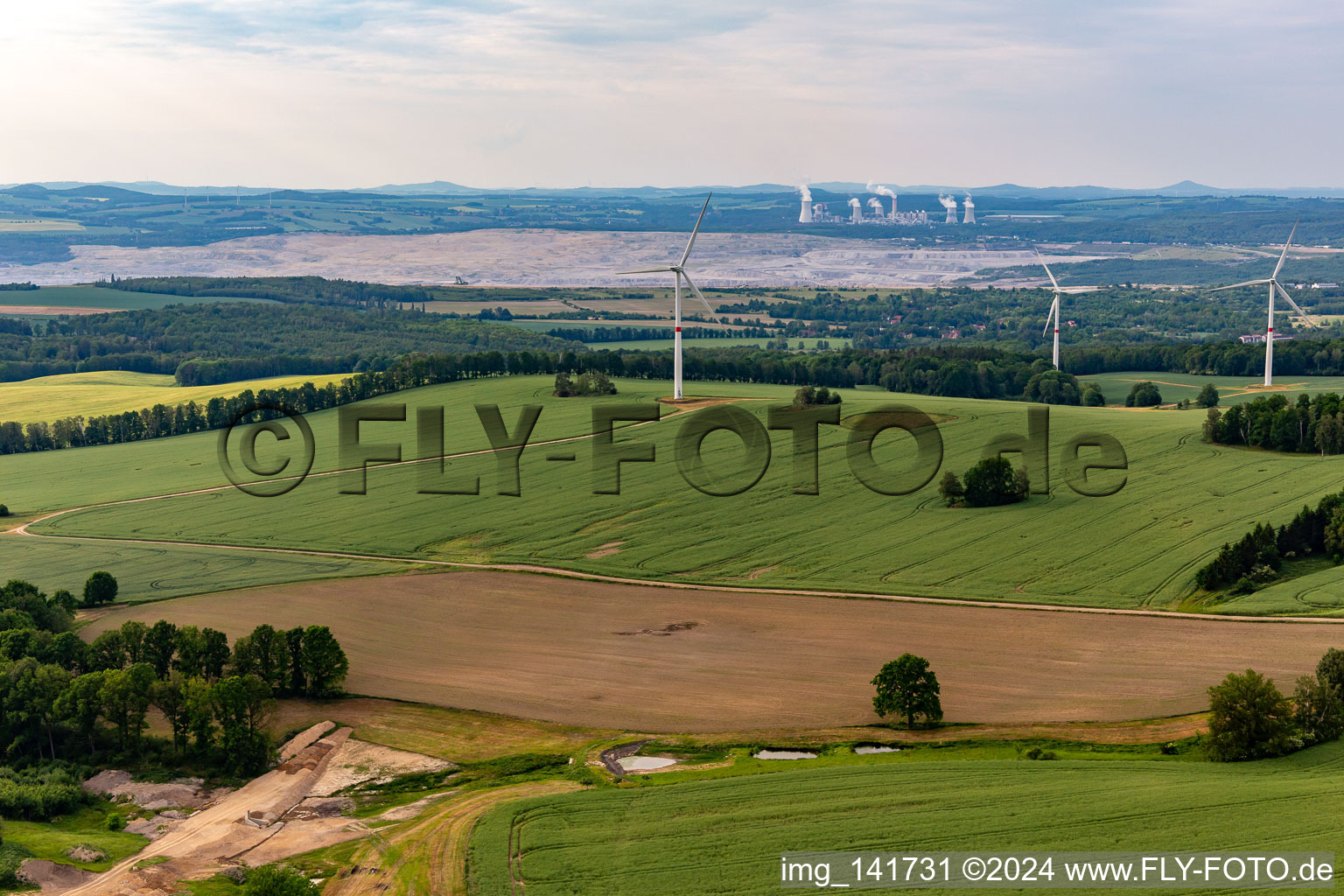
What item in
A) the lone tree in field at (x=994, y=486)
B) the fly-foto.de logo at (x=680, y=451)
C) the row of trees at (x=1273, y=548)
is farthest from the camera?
the fly-foto.de logo at (x=680, y=451)

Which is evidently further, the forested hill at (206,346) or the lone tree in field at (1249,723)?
the forested hill at (206,346)

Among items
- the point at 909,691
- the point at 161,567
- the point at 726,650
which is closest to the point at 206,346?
the point at 161,567

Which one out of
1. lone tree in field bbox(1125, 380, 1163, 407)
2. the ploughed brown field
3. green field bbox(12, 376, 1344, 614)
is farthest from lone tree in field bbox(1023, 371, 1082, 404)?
the ploughed brown field

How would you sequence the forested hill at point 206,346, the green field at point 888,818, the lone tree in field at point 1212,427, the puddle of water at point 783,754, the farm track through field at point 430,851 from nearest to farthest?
the green field at point 888,818 → the farm track through field at point 430,851 → the puddle of water at point 783,754 → the lone tree in field at point 1212,427 → the forested hill at point 206,346

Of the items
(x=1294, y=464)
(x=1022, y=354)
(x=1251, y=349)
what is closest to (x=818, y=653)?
(x=1294, y=464)

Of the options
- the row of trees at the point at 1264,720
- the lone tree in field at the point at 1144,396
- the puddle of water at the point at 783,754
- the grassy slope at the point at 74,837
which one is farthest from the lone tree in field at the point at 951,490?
the grassy slope at the point at 74,837

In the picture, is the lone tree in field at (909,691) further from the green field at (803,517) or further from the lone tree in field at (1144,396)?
the lone tree in field at (1144,396)

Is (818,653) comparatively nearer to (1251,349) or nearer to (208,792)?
(208,792)
